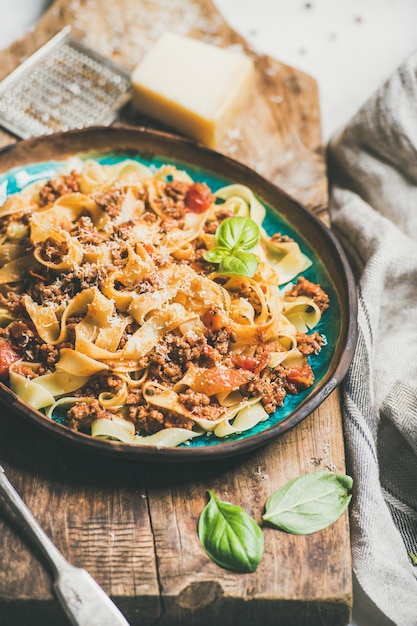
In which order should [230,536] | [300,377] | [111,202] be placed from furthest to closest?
[111,202], [300,377], [230,536]

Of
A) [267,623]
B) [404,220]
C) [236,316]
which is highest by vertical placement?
[404,220]

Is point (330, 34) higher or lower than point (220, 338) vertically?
higher

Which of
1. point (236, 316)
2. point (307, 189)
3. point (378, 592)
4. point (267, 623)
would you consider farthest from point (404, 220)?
point (267, 623)

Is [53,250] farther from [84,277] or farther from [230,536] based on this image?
[230,536]

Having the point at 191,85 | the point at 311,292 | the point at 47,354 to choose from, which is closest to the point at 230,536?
the point at 47,354

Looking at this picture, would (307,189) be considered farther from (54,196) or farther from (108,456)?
(108,456)

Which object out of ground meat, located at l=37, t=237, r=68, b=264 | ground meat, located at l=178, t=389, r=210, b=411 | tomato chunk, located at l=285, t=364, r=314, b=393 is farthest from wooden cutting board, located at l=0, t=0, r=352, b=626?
ground meat, located at l=37, t=237, r=68, b=264

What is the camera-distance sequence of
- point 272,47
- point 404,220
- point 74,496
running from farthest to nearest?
point 272,47 → point 404,220 → point 74,496

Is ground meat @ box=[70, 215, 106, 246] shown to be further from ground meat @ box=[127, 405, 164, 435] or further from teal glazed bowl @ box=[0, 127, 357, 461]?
ground meat @ box=[127, 405, 164, 435]
